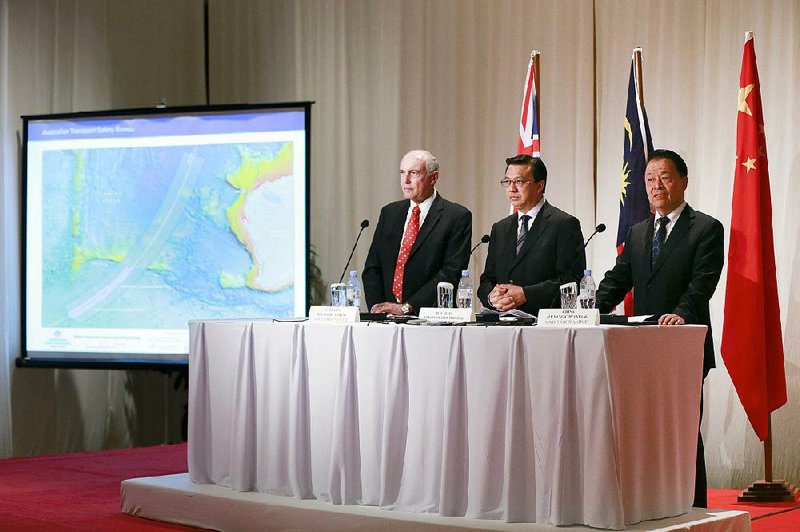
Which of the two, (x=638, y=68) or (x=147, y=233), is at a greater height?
(x=638, y=68)

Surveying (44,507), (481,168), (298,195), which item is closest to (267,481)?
(44,507)

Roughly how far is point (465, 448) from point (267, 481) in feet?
3.25

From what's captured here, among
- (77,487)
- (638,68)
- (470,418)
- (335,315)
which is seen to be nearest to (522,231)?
(335,315)

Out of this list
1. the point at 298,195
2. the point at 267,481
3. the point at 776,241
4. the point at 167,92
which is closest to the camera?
the point at 267,481

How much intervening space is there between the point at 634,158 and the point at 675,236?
4.93ft

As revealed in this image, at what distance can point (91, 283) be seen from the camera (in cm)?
697

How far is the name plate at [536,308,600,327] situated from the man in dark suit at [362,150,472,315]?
1.36 metres

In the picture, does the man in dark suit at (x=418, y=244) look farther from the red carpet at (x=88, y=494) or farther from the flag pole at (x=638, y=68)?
the red carpet at (x=88, y=494)

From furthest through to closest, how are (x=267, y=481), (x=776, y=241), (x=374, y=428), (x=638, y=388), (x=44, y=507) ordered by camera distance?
(x=776, y=241), (x=44, y=507), (x=267, y=481), (x=374, y=428), (x=638, y=388)

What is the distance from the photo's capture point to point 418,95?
7.31 m

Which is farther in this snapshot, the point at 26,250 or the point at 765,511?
the point at 26,250

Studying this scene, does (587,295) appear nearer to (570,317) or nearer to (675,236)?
(570,317)

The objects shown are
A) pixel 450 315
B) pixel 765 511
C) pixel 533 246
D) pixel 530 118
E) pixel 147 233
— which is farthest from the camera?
pixel 147 233

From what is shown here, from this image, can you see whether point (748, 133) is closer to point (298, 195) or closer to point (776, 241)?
point (776, 241)
